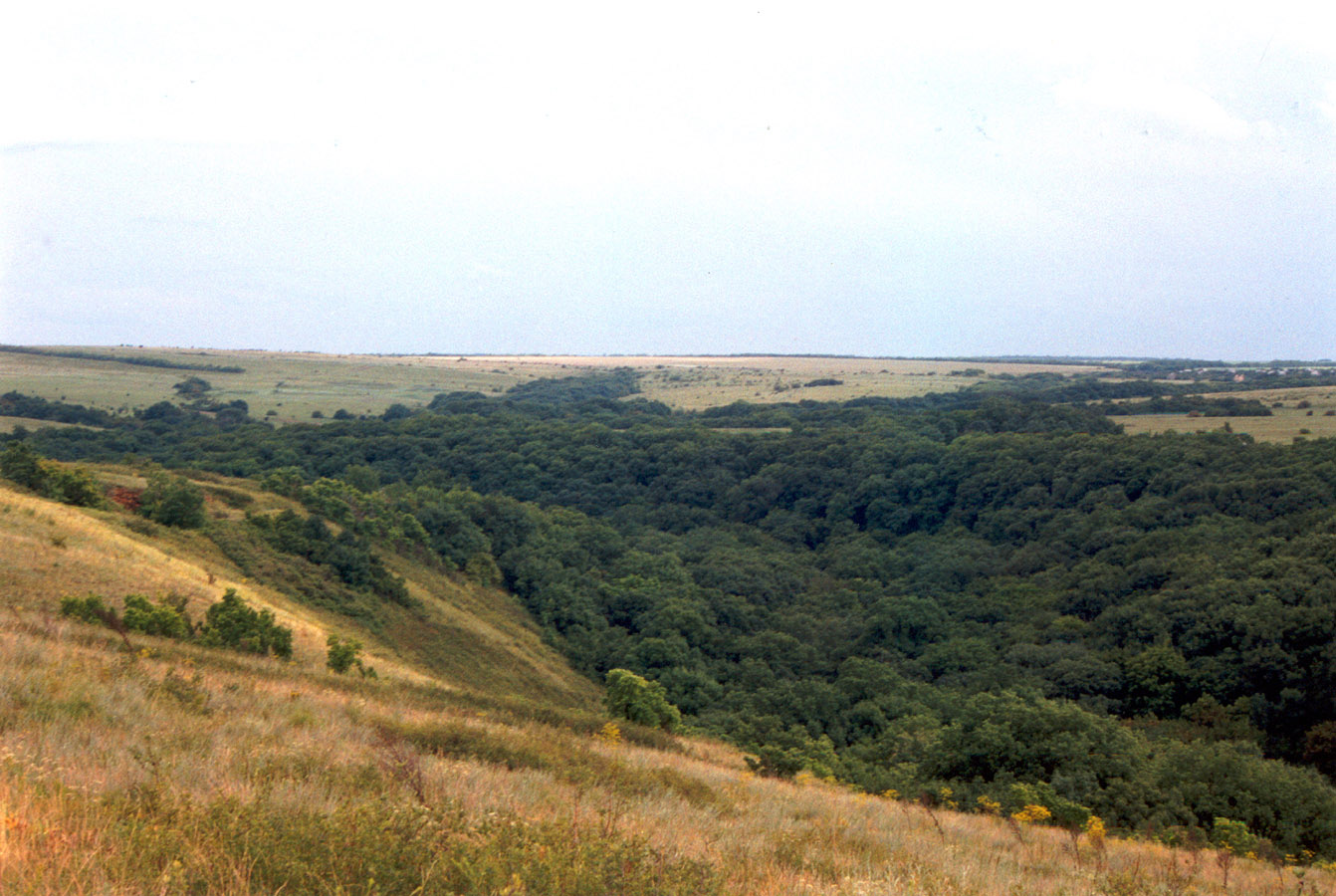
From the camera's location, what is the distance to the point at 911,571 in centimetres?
6438

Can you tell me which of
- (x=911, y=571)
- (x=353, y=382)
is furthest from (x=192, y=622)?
(x=353, y=382)

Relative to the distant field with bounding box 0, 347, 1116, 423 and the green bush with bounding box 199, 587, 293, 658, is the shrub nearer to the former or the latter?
the green bush with bounding box 199, 587, 293, 658

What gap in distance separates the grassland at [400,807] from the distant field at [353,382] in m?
107

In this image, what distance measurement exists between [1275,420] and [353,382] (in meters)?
139

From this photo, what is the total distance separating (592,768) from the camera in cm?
949

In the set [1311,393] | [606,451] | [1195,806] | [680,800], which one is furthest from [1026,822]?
[1311,393]

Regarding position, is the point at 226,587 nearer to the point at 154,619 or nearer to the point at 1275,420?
the point at 154,619

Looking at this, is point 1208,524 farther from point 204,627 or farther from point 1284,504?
point 204,627

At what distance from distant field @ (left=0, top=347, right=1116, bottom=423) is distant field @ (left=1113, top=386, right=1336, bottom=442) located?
1937 inches

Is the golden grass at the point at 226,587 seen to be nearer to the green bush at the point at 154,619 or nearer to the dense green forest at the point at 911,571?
the green bush at the point at 154,619

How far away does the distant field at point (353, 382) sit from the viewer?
114062mm

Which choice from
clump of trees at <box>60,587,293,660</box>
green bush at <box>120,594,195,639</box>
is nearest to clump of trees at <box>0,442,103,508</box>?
clump of trees at <box>60,587,293,660</box>

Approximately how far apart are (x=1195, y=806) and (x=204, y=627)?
19.6 metres

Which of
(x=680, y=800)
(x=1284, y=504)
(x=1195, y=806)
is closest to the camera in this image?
(x=680, y=800)
